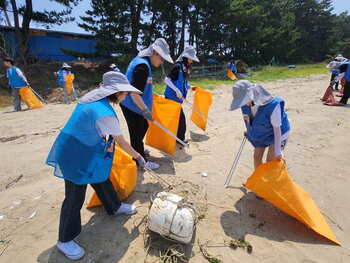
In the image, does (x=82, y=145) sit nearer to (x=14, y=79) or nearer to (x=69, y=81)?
(x=14, y=79)

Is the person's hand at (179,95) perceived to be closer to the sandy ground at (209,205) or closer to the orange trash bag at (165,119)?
the orange trash bag at (165,119)

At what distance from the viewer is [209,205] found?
9.29ft

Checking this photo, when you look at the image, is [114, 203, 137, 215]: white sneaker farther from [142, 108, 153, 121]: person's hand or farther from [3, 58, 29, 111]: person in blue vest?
[3, 58, 29, 111]: person in blue vest

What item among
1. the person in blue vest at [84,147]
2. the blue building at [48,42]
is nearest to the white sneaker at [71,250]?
the person in blue vest at [84,147]

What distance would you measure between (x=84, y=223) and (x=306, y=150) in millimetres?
3908

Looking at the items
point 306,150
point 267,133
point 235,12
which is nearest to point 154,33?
point 235,12

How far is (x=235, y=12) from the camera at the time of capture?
67.8ft

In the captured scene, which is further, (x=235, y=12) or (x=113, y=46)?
(x=235, y=12)

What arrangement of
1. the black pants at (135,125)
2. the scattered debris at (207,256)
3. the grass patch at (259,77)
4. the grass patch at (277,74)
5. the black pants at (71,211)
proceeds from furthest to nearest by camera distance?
1. the grass patch at (277,74)
2. the grass patch at (259,77)
3. the black pants at (135,125)
4. the scattered debris at (207,256)
5. the black pants at (71,211)

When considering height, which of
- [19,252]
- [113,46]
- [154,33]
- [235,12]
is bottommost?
[19,252]

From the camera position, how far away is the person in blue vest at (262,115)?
2342 millimetres

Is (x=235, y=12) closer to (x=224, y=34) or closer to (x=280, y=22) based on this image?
(x=224, y=34)

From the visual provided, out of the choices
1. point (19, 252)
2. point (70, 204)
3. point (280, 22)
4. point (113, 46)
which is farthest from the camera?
point (280, 22)

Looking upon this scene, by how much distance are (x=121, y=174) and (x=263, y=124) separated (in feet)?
5.24
